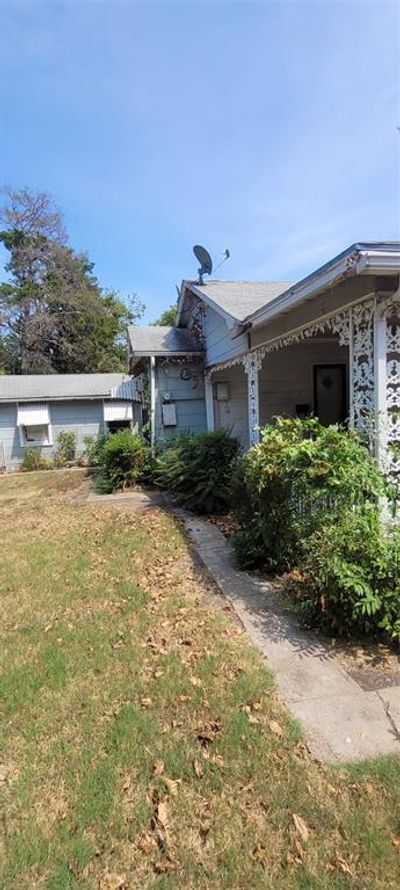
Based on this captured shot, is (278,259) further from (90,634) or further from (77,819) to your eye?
(77,819)

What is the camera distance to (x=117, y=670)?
10.1 ft

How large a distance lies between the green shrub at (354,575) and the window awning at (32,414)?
14.9 m

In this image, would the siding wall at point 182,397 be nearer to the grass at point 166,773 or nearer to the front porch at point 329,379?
the front porch at point 329,379

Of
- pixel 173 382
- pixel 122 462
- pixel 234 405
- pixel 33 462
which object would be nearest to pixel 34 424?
pixel 33 462

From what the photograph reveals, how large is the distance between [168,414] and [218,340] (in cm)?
217

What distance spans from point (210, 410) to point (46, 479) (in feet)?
19.8

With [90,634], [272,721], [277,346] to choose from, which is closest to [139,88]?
[277,346]

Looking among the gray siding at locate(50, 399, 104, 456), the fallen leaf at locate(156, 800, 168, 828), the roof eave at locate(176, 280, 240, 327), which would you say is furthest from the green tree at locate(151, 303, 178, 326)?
the fallen leaf at locate(156, 800, 168, 828)

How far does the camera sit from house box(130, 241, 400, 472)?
3730mm

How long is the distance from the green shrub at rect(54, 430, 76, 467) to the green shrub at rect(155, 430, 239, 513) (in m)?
10.2

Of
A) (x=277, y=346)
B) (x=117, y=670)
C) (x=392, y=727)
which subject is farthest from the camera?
(x=277, y=346)

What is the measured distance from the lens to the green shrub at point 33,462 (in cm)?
1631

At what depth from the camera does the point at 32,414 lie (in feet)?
54.3

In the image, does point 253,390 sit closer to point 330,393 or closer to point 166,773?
point 330,393
